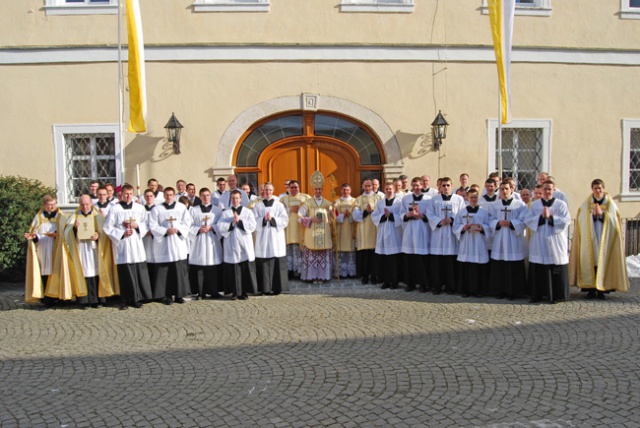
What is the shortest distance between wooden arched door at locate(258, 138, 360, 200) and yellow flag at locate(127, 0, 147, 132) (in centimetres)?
269

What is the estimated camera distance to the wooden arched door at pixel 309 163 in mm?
12039

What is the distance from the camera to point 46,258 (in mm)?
8641

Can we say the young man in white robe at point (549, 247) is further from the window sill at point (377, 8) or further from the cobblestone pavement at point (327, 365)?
the window sill at point (377, 8)

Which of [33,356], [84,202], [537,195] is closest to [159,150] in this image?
[84,202]

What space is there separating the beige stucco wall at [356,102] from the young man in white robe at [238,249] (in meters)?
2.83

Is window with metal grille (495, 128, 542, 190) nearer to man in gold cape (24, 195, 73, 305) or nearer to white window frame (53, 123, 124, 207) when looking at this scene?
white window frame (53, 123, 124, 207)

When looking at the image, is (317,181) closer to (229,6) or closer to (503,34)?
(229,6)

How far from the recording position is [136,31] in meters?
10.2

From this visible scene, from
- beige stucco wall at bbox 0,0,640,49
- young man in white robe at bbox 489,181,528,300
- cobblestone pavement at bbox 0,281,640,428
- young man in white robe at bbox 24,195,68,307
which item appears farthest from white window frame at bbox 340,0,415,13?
young man in white robe at bbox 24,195,68,307

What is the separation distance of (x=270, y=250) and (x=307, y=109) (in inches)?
147

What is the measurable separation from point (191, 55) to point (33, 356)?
737cm

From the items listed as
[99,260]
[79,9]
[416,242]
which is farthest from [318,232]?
[79,9]

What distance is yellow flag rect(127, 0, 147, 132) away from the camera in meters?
10.2

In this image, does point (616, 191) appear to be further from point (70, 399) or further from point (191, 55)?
point (70, 399)
